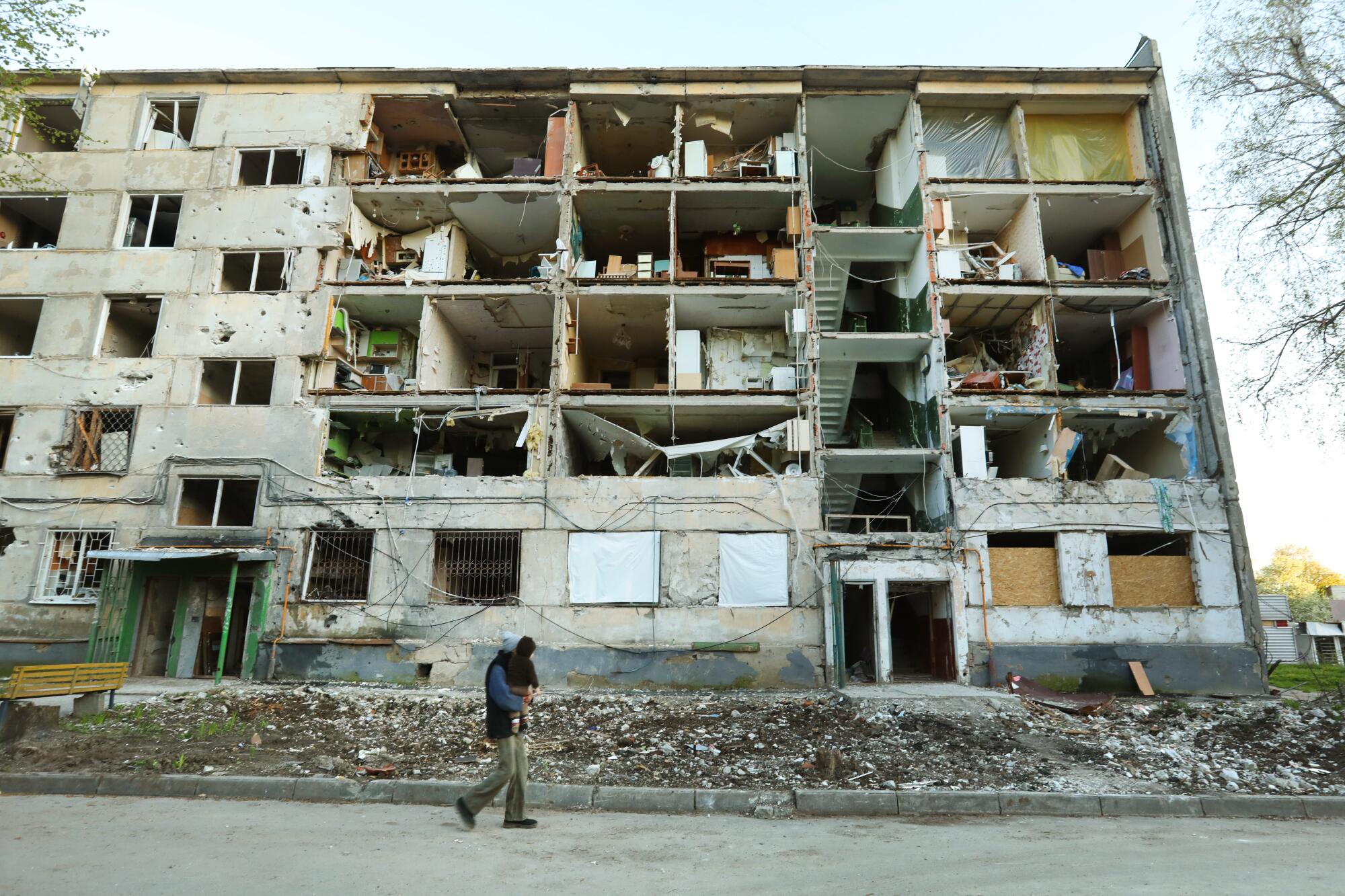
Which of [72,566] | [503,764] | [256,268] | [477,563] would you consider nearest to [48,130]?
[256,268]

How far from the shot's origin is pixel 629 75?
2019 centimetres

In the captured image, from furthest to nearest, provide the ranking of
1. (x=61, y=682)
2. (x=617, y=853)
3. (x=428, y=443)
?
(x=428, y=443)
(x=61, y=682)
(x=617, y=853)

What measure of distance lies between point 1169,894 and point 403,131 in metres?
23.5

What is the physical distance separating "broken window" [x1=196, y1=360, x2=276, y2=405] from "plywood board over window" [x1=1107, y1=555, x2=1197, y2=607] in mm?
20659

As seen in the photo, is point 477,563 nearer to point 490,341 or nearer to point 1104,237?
point 490,341

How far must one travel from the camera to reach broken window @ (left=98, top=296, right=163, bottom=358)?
1873cm

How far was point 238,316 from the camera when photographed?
60.5 feet

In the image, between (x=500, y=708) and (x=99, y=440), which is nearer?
(x=500, y=708)

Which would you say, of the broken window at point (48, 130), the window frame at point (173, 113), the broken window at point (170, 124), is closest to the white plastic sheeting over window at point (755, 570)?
the window frame at point (173, 113)

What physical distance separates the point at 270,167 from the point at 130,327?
5761 millimetres

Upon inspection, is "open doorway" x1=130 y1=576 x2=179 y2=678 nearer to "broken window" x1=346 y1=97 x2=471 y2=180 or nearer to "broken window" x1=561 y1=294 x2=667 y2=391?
"broken window" x1=561 y1=294 x2=667 y2=391

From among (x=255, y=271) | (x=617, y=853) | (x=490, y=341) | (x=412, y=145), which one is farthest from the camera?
(x=412, y=145)

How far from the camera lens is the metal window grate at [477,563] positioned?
16.9m

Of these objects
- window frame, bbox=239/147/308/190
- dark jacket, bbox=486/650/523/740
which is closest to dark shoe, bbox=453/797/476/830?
dark jacket, bbox=486/650/523/740
